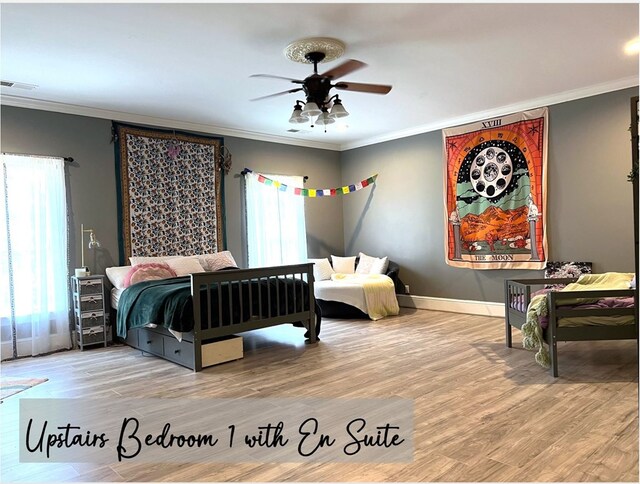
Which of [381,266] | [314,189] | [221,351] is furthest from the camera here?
[314,189]

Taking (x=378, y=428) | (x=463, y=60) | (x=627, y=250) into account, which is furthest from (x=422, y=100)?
(x=378, y=428)

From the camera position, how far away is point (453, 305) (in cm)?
638

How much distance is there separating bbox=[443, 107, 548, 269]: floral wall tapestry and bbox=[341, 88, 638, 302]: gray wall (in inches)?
5.1

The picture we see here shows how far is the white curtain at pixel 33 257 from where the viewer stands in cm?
461

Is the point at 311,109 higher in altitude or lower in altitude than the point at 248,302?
higher

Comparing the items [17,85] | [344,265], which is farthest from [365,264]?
[17,85]

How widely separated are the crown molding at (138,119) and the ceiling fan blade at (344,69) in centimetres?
291

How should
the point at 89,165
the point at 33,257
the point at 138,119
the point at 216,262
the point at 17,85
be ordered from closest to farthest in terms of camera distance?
the point at 17,85, the point at 33,257, the point at 89,165, the point at 138,119, the point at 216,262

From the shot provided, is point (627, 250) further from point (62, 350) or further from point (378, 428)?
point (62, 350)

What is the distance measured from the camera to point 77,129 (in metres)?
5.14

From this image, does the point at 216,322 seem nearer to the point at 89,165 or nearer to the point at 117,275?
the point at 117,275

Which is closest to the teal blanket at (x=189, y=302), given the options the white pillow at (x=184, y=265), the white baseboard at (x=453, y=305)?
the white pillow at (x=184, y=265)

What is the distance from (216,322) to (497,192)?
12.6 feet

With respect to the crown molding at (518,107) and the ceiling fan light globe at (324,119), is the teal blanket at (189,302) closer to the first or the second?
the ceiling fan light globe at (324,119)
